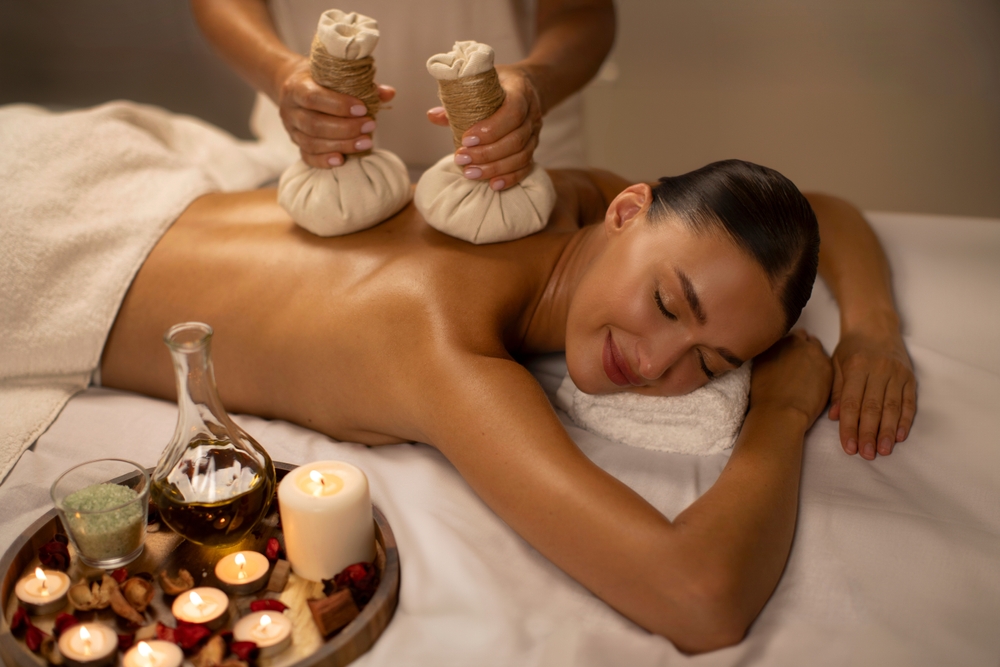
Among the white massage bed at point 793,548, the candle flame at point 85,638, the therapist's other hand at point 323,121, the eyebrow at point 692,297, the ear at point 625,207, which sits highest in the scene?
the therapist's other hand at point 323,121

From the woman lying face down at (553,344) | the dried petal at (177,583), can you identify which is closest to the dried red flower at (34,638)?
the dried petal at (177,583)

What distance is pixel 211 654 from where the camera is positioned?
798 millimetres

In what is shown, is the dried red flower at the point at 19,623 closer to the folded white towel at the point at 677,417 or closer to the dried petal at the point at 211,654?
the dried petal at the point at 211,654

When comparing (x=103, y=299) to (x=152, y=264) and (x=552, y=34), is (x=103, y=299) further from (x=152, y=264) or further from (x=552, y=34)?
(x=552, y=34)

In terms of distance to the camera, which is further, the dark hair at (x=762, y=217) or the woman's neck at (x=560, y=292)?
the woman's neck at (x=560, y=292)

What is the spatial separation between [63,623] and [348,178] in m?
0.75

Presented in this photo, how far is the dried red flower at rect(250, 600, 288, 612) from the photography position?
2.83ft

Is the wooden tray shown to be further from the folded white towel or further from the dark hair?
the dark hair

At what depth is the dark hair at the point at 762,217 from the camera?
3.51 ft

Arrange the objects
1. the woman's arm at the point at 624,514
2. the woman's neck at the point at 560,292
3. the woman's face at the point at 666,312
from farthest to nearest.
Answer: the woman's neck at the point at 560,292 < the woman's face at the point at 666,312 < the woman's arm at the point at 624,514

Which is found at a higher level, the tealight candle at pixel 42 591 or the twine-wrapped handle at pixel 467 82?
the twine-wrapped handle at pixel 467 82

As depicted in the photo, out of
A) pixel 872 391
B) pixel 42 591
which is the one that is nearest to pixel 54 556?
pixel 42 591

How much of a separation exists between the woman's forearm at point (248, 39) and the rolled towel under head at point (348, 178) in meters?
0.24

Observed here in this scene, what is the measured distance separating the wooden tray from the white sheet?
0.03 m
